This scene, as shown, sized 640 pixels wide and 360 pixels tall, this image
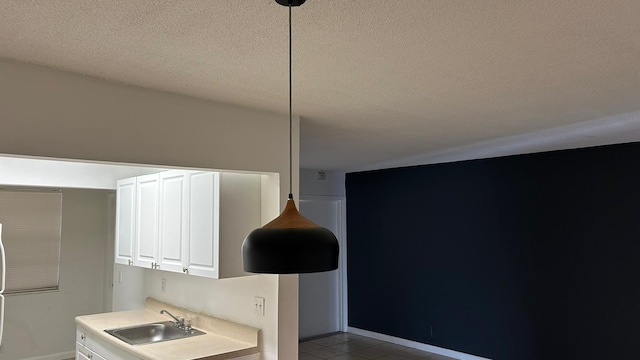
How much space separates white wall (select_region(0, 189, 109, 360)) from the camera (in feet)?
17.3

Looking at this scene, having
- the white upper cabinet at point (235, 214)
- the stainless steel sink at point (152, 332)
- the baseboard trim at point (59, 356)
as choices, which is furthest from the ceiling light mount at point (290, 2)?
the baseboard trim at point (59, 356)

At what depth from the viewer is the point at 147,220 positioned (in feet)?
13.1

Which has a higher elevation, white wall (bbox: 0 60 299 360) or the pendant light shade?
white wall (bbox: 0 60 299 360)

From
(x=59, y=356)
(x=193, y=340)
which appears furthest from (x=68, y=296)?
(x=193, y=340)

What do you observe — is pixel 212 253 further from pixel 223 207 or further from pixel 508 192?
pixel 508 192

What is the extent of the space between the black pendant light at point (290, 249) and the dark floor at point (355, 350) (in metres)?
4.55

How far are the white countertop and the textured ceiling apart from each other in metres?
1.66

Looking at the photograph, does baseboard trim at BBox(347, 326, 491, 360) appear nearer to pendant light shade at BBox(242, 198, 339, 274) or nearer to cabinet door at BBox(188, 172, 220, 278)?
cabinet door at BBox(188, 172, 220, 278)

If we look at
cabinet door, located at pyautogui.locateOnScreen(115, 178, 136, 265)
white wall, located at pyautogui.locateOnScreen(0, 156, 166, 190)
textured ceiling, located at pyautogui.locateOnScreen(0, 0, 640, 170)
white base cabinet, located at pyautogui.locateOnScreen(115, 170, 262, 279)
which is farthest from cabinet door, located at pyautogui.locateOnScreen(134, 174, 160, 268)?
textured ceiling, located at pyautogui.locateOnScreen(0, 0, 640, 170)

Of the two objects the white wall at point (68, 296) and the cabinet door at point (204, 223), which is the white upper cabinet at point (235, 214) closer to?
the cabinet door at point (204, 223)

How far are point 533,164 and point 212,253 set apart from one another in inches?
141

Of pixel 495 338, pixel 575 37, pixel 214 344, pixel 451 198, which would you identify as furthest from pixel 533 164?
pixel 214 344

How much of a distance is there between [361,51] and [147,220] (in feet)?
9.12

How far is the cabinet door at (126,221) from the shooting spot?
13.9 ft
